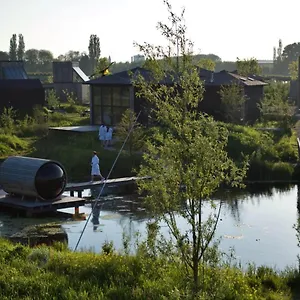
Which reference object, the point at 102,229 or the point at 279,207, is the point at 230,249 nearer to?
the point at 102,229

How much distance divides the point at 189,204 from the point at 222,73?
31.1 meters

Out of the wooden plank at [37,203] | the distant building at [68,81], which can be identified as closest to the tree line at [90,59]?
the distant building at [68,81]

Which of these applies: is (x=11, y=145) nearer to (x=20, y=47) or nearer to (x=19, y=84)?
(x=19, y=84)

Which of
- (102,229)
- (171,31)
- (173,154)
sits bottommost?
(102,229)

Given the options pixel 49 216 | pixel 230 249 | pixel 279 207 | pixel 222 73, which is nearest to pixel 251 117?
pixel 222 73

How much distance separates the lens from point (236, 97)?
37.7 metres

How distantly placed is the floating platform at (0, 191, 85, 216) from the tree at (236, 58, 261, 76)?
33.2 m

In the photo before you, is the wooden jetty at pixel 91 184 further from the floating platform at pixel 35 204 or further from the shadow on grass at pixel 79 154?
the shadow on grass at pixel 79 154

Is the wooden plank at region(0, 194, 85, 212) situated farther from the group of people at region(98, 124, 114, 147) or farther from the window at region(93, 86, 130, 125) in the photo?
the window at region(93, 86, 130, 125)

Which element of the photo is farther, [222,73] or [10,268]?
[222,73]

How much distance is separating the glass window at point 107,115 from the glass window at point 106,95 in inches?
11.4

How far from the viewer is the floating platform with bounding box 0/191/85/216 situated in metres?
21.7

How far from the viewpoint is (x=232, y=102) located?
123 ft

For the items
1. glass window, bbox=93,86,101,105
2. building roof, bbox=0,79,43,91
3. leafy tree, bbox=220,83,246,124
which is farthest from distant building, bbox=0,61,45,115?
leafy tree, bbox=220,83,246,124
